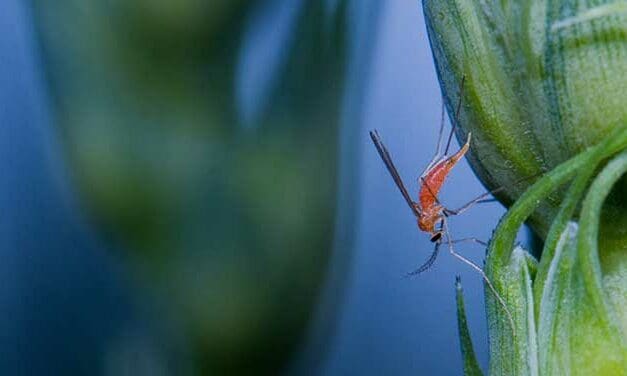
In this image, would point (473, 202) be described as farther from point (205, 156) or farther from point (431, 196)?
point (205, 156)

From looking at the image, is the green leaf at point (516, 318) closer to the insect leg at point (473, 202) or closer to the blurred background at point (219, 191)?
the insect leg at point (473, 202)

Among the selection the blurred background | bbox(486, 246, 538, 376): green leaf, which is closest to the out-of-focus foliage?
the blurred background

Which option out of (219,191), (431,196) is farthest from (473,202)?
(219,191)

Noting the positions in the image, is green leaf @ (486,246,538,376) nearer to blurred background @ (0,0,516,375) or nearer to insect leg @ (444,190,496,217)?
insect leg @ (444,190,496,217)

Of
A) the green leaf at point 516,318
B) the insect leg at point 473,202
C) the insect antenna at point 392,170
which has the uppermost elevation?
the insect antenna at point 392,170

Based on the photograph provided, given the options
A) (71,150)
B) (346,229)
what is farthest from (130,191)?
(346,229)

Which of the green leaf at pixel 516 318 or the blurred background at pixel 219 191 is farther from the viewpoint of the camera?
the blurred background at pixel 219 191

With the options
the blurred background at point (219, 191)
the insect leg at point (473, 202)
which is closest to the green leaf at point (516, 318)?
the insect leg at point (473, 202)

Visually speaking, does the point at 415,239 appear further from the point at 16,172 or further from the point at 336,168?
the point at 16,172
